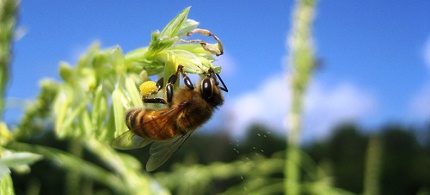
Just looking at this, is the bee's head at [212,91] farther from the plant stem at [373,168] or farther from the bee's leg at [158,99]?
the plant stem at [373,168]

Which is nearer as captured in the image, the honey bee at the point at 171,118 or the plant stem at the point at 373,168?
the honey bee at the point at 171,118

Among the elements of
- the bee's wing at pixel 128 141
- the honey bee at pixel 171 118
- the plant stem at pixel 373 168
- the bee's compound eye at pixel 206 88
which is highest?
the plant stem at pixel 373 168

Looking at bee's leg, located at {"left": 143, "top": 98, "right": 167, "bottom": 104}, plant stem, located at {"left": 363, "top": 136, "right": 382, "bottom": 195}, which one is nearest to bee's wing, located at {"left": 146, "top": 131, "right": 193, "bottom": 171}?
bee's leg, located at {"left": 143, "top": 98, "right": 167, "bottom": 104}

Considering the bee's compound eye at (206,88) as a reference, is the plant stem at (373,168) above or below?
above

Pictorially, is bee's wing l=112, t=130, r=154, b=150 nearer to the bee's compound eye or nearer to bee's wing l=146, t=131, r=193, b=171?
bee's wing l=146, t=131, r=193, b=171

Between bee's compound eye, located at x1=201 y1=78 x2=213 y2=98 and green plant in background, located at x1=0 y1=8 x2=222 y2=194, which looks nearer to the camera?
green plant in background, located at x1=0 y1=8 x2=222 y2=194

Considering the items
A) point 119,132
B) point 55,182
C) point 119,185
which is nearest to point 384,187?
point 55,182

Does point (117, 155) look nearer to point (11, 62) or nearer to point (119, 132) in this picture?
point (11, 62)

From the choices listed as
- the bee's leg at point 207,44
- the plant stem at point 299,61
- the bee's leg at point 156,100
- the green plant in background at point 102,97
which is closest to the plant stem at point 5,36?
the green plant in background at point 102,97
